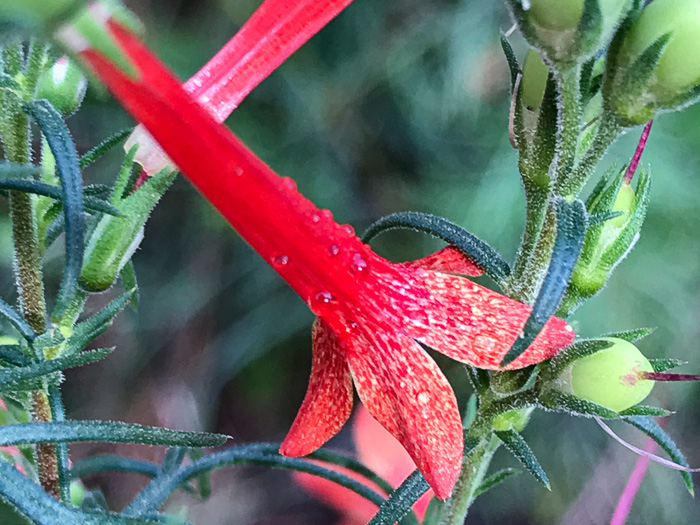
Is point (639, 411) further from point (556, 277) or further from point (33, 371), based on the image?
point (33, 371)

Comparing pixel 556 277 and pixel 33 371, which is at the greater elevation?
pixel 33 371

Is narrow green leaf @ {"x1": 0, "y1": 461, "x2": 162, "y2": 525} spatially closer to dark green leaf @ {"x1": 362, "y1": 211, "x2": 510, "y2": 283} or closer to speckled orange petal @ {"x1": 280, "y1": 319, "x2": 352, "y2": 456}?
speckled orange petal @ {"x1": 280, "y1": 319, "x2": 352, "y2": 456}

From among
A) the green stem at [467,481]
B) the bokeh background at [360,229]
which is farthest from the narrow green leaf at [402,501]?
the bokeh background at [360,229]

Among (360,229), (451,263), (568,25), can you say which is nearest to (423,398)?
(451,263)

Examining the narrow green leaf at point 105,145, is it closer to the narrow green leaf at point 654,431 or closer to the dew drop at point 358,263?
the dew drop at point 358,263

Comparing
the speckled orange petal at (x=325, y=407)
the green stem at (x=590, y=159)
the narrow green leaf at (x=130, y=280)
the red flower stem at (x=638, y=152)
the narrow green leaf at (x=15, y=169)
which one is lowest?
the red flower stem at (x=638, y=152)

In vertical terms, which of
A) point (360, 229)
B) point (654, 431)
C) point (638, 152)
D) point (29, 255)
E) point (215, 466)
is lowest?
point (654, 431)

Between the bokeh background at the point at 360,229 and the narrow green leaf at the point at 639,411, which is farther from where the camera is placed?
the bokeh background at the point at 360,229

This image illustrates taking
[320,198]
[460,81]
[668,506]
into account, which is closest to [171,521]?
[320,198]
